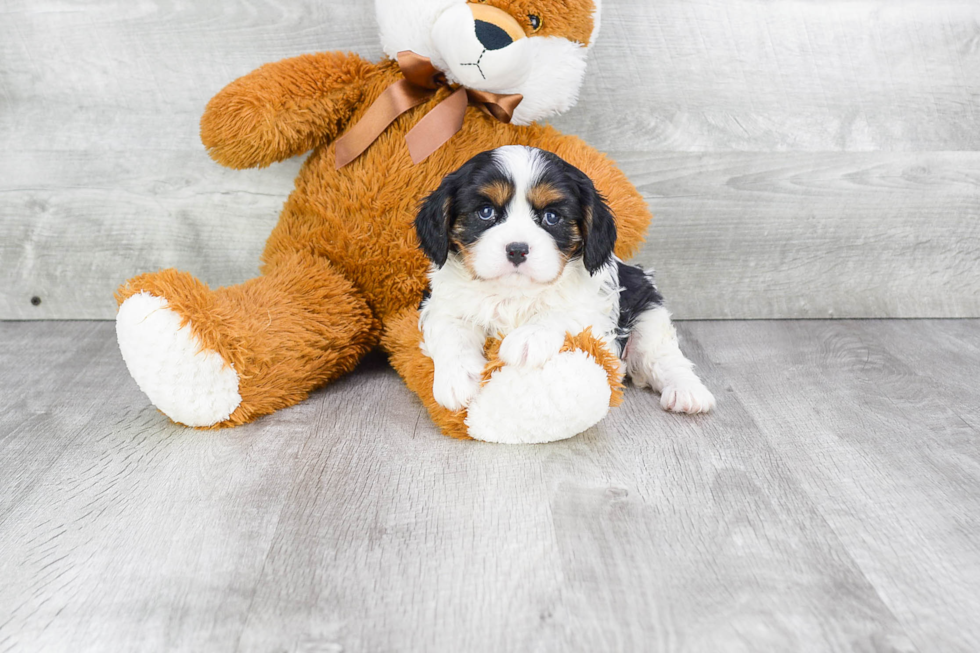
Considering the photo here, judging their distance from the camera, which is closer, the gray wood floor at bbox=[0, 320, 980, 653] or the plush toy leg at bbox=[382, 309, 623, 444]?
the gray wood floor at bbox=[0, 320, 980, 653]

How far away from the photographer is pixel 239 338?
1866 mm

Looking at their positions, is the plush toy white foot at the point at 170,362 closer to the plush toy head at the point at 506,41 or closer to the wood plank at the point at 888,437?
the plush toy head at the point at 506,41

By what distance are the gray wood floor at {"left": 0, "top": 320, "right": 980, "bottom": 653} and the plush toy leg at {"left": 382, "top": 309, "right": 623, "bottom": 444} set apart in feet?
0.16

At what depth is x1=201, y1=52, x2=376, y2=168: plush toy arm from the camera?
2.06 m

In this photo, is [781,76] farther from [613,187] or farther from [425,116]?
[425,116]

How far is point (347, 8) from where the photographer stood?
8.13 feet

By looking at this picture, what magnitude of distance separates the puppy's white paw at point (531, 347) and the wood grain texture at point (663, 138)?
41.7 inches

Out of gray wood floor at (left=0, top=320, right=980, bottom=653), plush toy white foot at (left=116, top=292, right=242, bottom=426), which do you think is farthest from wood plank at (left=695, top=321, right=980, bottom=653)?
plush toy white foot at (left=116, top=292, right=242, bottom=426)

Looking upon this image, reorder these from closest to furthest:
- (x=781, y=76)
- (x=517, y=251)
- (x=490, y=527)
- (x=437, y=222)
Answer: (x=490, y=527), (x=517, y=251), (x=437, y=222), (x=781, y=76)

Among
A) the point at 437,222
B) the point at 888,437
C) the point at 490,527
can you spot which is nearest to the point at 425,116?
the point at 437,222

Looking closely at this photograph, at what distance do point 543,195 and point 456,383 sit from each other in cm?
43

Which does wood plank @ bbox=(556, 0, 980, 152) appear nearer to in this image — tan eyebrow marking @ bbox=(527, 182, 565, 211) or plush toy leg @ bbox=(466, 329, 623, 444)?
tan eyebrow marking @ bbox=(527, 182, 565, 211)

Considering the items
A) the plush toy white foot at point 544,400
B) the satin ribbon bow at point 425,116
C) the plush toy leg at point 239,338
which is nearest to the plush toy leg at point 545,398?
the plush toy white foot at point 544,400

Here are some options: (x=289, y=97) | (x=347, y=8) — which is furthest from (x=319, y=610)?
(x=347, y=8)
